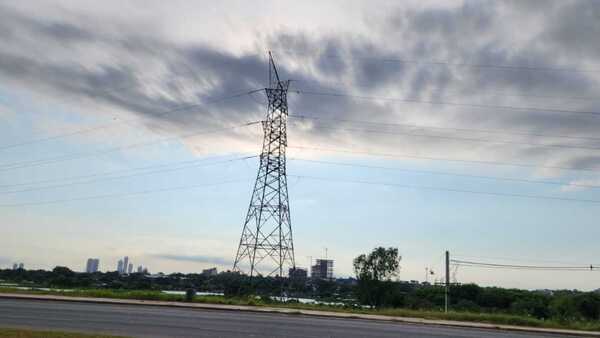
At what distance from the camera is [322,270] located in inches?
4104

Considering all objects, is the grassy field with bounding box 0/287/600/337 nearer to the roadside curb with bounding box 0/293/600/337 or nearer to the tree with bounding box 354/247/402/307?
the roadside curb with bounding box 0/293/600/337

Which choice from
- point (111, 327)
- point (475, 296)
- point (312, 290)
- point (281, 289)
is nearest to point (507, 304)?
point (475, 296)

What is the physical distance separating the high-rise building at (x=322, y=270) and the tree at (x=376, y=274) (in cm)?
1932

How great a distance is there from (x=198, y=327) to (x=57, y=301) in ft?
60.1

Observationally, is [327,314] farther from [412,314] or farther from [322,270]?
[322,270]

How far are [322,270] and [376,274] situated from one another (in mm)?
22483

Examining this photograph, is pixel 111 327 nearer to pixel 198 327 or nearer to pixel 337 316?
pixel 198 327

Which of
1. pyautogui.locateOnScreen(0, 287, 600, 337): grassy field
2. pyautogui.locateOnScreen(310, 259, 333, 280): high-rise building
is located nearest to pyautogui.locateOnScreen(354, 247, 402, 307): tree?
pyautogui.locateOnScreen(310, 259, 333, 280): high-rise building

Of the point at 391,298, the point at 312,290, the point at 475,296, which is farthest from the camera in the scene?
the point at 475,296

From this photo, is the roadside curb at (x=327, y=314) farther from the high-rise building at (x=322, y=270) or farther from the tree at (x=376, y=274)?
the high-rise building at (x=322, y=270)

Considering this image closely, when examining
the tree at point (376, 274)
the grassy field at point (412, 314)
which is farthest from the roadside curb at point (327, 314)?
the tree at point (376, 274)

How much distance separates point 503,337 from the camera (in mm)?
22375

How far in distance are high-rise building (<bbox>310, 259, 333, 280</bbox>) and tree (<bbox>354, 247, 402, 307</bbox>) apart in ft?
63.4

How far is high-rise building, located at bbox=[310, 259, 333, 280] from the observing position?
104 meters
